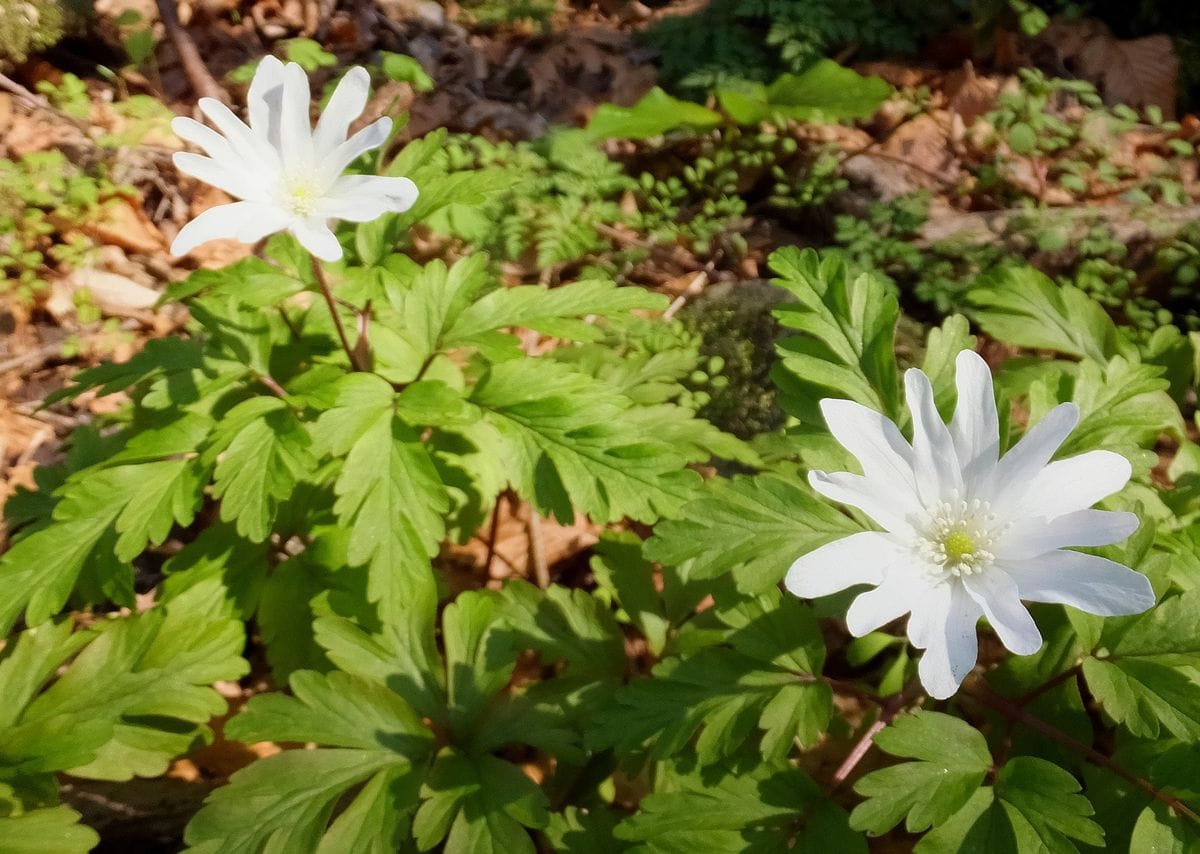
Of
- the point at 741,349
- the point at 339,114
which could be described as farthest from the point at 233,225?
the point at 741,349

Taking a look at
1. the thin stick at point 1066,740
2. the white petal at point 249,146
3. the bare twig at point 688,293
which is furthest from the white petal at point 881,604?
the bare twig at point 688,293

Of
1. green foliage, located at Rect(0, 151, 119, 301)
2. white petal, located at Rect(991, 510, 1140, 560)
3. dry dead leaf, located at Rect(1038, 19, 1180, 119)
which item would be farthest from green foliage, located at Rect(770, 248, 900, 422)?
dry dead leaf, located at Rect(1038, 19, 1180, 119)

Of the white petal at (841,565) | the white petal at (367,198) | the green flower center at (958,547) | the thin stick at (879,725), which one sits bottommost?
the thin stick at (879,725)

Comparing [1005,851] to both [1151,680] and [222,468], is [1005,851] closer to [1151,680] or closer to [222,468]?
[1151,680]

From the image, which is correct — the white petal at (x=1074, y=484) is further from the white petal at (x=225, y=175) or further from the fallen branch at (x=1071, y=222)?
the fallen branch at (x=1071, y=222)

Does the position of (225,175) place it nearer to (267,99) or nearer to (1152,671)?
(267,99)

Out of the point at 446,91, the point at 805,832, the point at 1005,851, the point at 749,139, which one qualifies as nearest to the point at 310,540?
the point at 805,832
